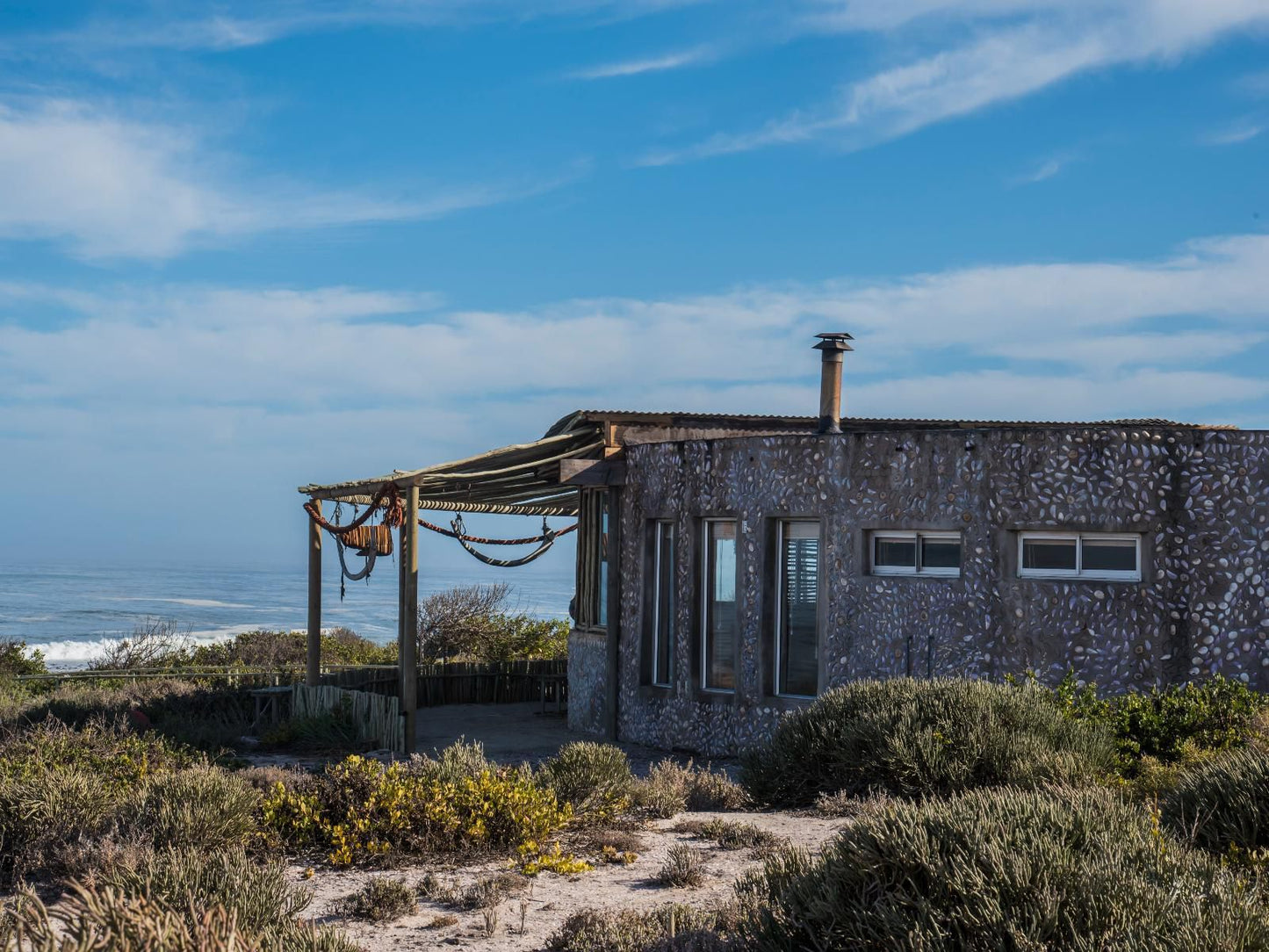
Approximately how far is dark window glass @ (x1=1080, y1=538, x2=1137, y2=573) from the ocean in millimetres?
22609

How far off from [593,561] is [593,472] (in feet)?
5.31

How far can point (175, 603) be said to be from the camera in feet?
203

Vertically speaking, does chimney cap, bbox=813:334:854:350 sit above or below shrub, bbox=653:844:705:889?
above

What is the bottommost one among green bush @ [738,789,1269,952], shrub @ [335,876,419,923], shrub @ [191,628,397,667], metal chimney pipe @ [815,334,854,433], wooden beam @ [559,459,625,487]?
shrub @ [191,628,397,667]

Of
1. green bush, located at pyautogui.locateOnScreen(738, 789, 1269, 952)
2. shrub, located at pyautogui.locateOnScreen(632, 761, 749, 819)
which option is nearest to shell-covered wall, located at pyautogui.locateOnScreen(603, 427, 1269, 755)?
shrub, located at pyautogui.locateOnScreen(632, 761, 749, 819)

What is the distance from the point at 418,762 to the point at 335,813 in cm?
79

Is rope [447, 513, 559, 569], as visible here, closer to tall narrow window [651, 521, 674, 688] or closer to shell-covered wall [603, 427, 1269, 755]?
tall narrow window [651, 521, 674, 688]

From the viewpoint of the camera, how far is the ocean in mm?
45688

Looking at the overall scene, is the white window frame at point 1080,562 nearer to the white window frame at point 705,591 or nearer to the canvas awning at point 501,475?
the white window frame at point 705,591

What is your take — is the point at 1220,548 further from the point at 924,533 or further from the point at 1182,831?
the point at 1182,831

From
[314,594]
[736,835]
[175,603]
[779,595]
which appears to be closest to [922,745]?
[736,835]

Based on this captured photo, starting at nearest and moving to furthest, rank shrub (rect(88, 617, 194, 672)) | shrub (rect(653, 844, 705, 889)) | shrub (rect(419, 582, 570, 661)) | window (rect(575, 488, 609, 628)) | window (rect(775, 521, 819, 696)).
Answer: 1. shrub (rect(653, 844, 705, 889))
2. window (rect(775, 521, 819, 696))
3. window (rect(575, 488, 609, 628))
4. shrub (rect(419, 582, 570, 661))
5. shrub (rect(88, 617, 194, 672))

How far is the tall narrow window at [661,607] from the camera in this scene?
13.2 m

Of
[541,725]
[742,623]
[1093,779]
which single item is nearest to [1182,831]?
[1093,779]
